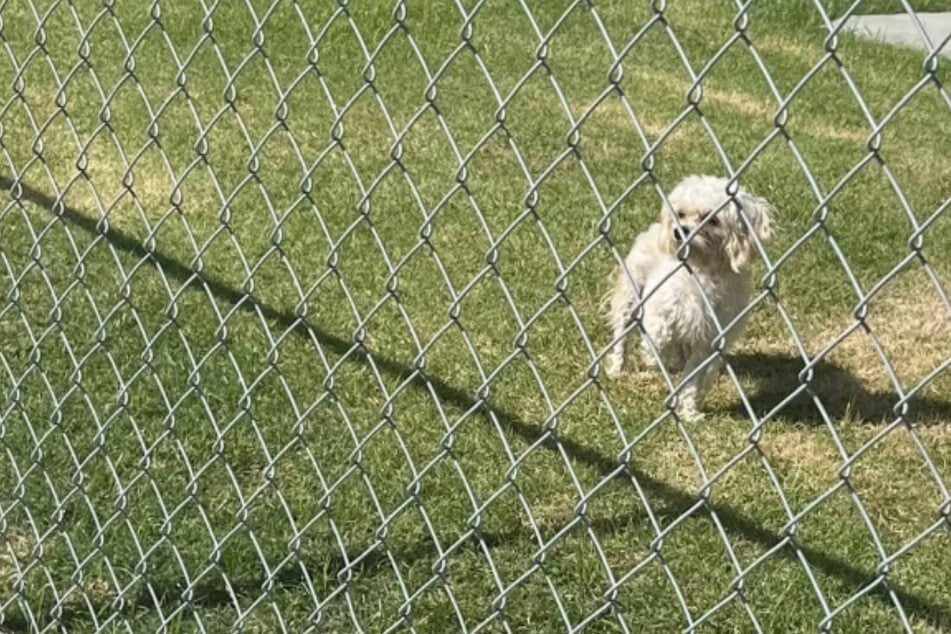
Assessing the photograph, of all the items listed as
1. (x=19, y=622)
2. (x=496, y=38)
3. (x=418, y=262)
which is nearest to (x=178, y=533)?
(x=19, y=622)

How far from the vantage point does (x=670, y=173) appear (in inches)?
262

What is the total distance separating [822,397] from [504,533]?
1641 millimetres

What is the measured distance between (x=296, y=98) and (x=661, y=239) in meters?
3.23

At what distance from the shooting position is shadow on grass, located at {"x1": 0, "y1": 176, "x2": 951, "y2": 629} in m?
3.17

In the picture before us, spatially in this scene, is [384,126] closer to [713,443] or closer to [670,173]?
[670,173]

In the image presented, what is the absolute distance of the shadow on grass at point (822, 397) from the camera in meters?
4.57

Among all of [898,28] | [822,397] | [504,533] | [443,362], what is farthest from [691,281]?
[898,28]

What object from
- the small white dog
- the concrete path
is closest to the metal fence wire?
the small white dog

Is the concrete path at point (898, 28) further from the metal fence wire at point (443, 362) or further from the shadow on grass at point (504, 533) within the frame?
the shadow on grass at point (504, 533)

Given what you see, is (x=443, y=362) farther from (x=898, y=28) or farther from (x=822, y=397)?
(x=898, y=28)

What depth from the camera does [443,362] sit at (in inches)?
181

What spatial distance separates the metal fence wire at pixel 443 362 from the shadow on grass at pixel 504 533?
1 centimetres

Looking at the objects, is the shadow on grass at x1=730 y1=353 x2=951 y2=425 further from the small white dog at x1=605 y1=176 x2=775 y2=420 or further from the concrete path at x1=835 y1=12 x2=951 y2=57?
the concrete path at x1=835 y1=12 x2=951 y2=57

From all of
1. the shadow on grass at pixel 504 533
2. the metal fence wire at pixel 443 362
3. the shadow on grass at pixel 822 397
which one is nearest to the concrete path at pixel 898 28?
the metal fence wire at pixel 443 362
